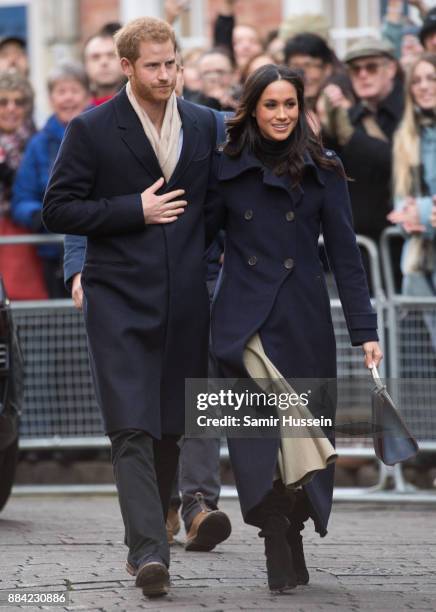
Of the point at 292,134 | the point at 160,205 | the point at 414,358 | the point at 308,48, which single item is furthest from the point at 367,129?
the point at 160,205

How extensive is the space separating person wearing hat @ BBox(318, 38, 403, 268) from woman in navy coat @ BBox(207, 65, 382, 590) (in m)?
3.73

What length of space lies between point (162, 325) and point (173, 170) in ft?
1.95

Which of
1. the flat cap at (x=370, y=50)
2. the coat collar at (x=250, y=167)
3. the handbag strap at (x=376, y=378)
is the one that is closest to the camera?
the handbag strap at (x=376, y=378)

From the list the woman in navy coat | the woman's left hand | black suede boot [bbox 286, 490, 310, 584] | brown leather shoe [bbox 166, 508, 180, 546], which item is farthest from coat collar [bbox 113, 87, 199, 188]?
brown leather shoe [bbox 166, 508, 180, 546]

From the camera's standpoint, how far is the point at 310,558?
750cm

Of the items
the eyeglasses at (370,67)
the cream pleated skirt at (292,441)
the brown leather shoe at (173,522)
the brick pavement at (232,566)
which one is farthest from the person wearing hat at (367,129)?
the cream pleated skirt at (292,441)

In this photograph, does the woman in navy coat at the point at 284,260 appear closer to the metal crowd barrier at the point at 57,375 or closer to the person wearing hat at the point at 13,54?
the metal crowd barrier at the point at 57,375

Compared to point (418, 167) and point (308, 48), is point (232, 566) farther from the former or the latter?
point (308, 48)

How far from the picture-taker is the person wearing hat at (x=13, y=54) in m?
13.2

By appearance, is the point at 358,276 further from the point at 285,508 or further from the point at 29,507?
the point at 29,507

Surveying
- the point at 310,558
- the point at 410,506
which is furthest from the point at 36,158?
the point at 310,558

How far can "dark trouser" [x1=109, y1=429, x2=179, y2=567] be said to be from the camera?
20.8ft

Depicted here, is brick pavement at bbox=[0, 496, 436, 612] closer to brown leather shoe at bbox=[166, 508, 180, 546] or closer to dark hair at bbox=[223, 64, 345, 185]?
brown leather shoe at bbox=[166, 508, 180, 546]

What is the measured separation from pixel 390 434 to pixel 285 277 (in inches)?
27.3
